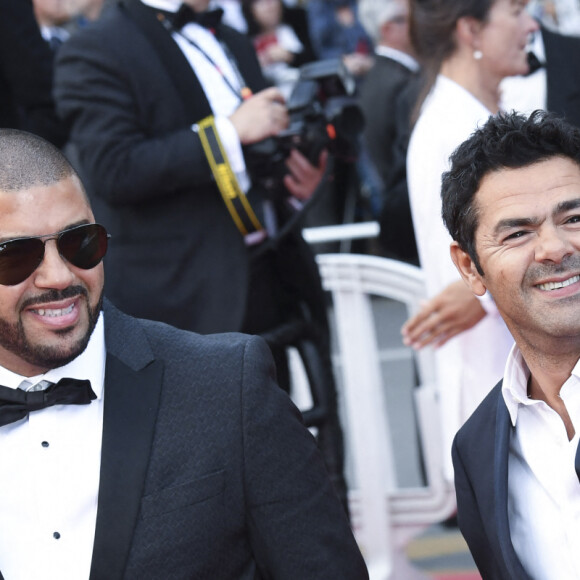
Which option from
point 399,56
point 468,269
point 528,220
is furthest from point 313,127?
point 399,56

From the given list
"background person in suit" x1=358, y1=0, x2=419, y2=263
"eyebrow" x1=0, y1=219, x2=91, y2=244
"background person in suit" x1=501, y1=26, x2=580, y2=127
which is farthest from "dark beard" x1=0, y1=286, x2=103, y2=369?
"background person in suit" x1=501, y1=26, x2=580, y2=127

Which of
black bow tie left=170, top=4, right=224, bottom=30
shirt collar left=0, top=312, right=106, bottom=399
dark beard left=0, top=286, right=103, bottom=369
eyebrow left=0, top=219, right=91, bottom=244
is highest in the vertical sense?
black bow tie left=170, top=4, right=224, bottom=30

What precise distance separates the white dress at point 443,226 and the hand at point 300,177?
33cm

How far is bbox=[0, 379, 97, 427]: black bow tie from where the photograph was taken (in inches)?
82.6

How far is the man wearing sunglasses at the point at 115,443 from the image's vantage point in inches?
82.4

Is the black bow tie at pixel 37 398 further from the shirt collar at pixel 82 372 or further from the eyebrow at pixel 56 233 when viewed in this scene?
the eyebrow at pixel 56 233

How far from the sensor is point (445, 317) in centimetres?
311

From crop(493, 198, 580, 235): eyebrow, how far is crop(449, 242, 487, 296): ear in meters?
0.18

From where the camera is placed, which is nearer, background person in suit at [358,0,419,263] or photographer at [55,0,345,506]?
photographer at [55,0,345,506]

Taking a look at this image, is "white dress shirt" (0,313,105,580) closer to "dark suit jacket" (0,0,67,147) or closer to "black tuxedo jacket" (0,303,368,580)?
"black tuxedo jacket" (0,303,368,580)

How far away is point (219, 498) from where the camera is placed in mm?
2145

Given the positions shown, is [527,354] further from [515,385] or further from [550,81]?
[550,81]

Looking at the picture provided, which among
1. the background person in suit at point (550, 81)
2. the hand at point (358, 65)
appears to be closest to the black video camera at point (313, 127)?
the background person in suit at point (550, 81)

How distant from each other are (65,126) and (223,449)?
5.72 ft
